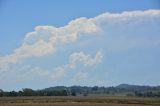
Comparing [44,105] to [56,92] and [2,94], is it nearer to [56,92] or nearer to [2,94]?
[2,94]

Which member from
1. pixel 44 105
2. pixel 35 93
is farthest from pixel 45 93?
pixel 44 105

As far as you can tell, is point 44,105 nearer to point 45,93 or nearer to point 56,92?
point 45,93

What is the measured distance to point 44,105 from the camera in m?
69.5

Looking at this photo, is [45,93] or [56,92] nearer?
[45,93]

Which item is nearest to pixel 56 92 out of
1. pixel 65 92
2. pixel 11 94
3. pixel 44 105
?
pixel 65 92

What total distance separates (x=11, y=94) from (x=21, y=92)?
449 centimetres

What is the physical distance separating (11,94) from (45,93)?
10871mm

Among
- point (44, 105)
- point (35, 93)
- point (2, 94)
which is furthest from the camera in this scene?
point (35, 93)

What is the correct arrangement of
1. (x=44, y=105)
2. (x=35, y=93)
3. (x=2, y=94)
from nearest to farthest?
1. (x=44, y=105)
2. (x=2, y=94)
3. (x=35, y=93)

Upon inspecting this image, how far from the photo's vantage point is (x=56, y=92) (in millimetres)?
131625

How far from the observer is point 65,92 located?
13450 centimetres

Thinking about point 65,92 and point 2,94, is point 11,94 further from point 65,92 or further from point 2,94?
point 65,92

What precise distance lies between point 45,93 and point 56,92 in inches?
344

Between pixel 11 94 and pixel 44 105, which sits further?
pixel 11 94
